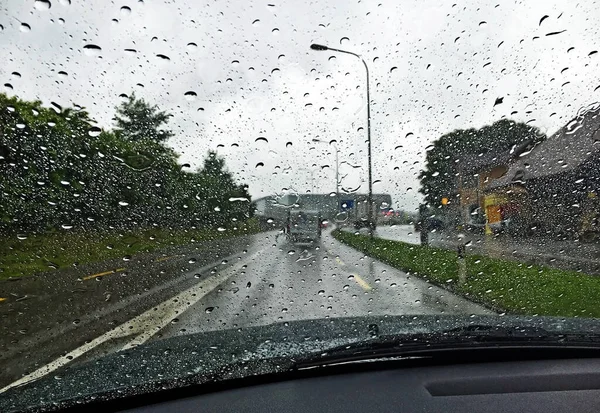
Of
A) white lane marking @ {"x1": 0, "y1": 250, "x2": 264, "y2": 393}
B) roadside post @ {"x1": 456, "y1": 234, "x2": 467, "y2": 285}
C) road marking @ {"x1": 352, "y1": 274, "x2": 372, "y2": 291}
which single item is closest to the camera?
white lane marking @ {"x1": 0, "y1": 250, "x2": 264, "y2": 393}

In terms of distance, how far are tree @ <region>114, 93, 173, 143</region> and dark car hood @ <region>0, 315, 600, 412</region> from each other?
3494mm

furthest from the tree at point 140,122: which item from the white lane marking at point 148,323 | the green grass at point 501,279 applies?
the green grass at point 501,279

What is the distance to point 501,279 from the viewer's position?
7.90 metres

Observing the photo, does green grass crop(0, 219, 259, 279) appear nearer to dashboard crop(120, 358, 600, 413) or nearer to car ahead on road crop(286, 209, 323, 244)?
car ahead on road crop(286, 209, 323, 244)

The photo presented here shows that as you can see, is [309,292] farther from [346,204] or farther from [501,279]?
[501,279]

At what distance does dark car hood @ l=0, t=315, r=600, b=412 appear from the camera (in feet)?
7.20

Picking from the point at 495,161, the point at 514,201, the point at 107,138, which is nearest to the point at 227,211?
the point at 107,138

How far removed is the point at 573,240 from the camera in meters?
8.44

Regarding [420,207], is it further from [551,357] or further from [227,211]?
[551,357]

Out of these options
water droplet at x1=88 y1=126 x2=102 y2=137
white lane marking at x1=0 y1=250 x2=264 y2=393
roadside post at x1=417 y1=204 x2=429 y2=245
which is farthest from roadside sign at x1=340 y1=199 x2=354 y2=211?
water droplet at x1=88 y1=126 x2=102 y2=137

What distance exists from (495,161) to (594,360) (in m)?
5.23

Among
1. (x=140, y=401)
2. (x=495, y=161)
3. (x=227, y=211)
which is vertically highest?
(x=495, y=161)

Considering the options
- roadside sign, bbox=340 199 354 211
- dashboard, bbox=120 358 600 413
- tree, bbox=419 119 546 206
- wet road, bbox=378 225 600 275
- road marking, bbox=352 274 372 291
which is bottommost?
road marking, bbox=352 274 372 291

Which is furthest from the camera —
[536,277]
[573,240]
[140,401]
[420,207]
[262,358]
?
[573,240]
